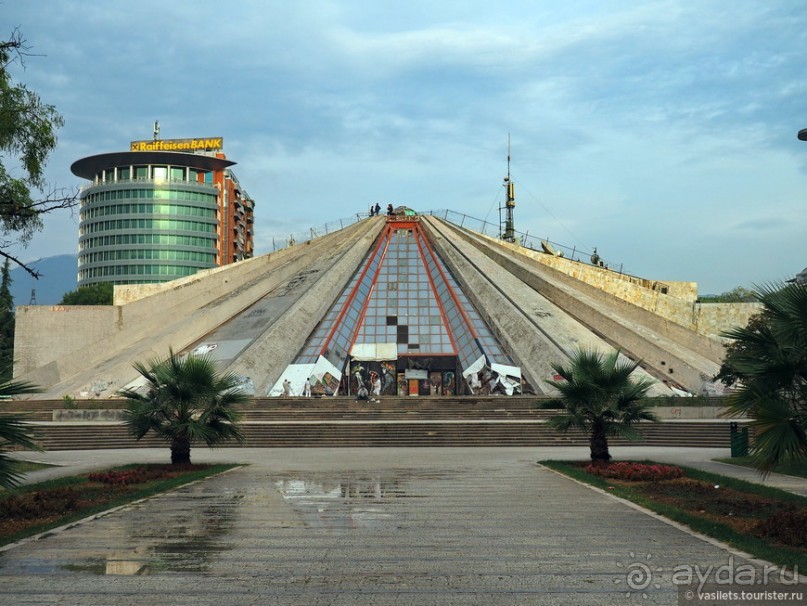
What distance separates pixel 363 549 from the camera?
29.0ft

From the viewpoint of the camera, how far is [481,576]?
297 inches

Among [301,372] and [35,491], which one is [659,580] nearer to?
[35,491]

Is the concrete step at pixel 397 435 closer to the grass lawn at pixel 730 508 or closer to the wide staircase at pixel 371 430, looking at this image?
the wide staircase at pixel 371 430

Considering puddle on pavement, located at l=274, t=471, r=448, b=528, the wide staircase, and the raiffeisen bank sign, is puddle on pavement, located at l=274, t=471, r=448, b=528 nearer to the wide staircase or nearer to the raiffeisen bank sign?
the wide staircase

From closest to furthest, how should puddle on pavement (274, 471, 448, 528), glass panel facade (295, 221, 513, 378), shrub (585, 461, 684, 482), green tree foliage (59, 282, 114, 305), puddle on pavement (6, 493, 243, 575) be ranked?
puddle on pavement (6, 493, 243, 575), puddle on pavement (274, 471, 448, 528), shrub (585, 461, 684, 482), glass panel facade (295, 221, 513, 378), green tree foliage (59, 282, 114, 305)

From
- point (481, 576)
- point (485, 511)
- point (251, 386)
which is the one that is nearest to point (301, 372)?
point (251, 386)

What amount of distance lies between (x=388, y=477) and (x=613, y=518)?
21.2 feet

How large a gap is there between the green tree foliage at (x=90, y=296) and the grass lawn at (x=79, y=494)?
70148 mm

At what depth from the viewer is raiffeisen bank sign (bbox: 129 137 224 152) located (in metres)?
103

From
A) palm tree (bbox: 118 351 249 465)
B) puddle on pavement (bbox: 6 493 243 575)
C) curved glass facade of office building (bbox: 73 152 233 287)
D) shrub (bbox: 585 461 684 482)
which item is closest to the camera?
puddle on pavement (bbox: 6 493 243 575)

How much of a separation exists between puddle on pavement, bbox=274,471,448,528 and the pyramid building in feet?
66.8

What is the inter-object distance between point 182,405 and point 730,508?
40.2 feet

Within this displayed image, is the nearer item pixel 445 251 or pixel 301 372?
pixel 301 372

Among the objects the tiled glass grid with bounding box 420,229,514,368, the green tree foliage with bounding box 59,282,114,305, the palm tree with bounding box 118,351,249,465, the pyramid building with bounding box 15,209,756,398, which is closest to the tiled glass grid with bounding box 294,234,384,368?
the pyramid building with bounding box 15,209,756,398
